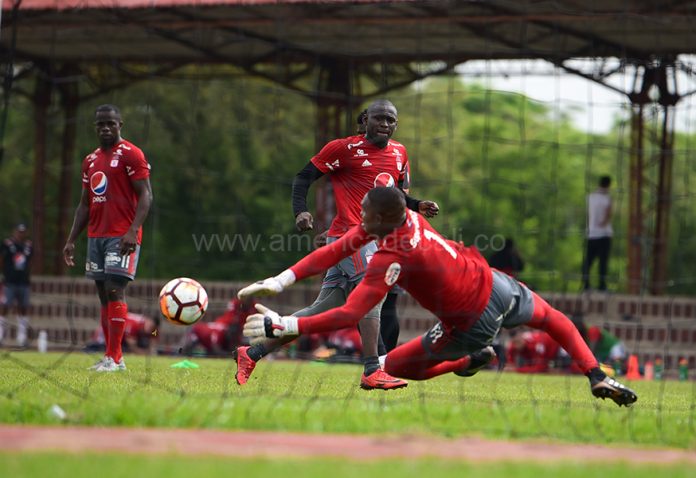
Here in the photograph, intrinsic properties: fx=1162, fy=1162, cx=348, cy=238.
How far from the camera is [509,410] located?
310 inches

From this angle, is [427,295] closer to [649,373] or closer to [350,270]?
[350,270]

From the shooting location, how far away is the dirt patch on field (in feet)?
18.3

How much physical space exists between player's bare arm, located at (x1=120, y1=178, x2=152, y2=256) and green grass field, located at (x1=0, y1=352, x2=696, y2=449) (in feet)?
4.12

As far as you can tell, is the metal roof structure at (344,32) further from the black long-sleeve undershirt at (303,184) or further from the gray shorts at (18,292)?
the black long-sleeve undershirt at (303,184)

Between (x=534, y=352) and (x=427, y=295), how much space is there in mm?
11360

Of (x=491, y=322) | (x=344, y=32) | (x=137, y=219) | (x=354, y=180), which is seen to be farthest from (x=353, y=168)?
(x=344, y=32)

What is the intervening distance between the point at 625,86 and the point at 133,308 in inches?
434

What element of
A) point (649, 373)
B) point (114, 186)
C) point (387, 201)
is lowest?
point (649, 373)

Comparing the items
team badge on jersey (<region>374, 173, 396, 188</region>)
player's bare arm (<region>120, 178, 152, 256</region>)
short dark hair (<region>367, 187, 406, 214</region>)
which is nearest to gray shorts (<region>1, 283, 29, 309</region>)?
player's bare arm (<region>120, 178, 152, 256</region>)

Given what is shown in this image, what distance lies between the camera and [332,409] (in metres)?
7.30

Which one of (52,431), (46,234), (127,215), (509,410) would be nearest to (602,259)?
(127,215)

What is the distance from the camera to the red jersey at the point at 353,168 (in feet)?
33.0

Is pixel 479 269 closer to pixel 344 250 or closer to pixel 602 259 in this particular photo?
pixel 344 250

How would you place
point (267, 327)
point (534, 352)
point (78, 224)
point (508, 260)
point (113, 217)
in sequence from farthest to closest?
→ point (508, 260), point (534, 352), point (78, 224), point (113, 217), point (267, 327)
